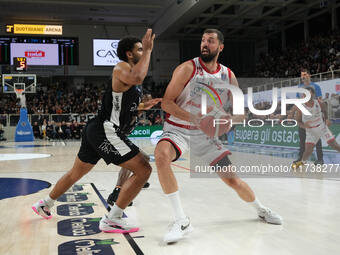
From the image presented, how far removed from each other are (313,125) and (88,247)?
5.67m

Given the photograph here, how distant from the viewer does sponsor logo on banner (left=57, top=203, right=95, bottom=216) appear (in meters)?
3.85

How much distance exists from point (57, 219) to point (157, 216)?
1.00 meters

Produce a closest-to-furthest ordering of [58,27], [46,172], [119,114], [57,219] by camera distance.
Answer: [119,114] → [57,219] → [46,172] → [58,27]

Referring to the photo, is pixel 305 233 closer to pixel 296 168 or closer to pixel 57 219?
pixel 57 219

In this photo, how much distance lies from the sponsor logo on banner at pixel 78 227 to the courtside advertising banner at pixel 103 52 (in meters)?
22.3

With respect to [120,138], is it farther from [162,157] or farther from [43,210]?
[43,210]

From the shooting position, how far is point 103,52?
2511 centimetres

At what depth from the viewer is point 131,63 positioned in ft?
10.7

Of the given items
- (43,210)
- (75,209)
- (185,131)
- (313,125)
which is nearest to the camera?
(185,131)

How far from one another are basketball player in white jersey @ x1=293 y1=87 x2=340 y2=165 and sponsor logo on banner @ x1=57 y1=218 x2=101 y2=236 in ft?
16.0

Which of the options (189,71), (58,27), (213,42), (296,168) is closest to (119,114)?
(189,71)

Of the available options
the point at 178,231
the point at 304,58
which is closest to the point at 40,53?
the point at 304,58

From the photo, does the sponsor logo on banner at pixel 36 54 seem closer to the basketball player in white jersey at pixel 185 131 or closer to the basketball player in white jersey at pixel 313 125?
the basketball player in white jersey at pixel 313 125

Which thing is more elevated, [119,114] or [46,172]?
[119,114]
